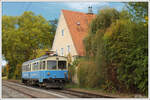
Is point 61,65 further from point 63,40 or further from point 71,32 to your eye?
point 63,40

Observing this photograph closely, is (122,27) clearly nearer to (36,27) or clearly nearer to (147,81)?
(147,81)

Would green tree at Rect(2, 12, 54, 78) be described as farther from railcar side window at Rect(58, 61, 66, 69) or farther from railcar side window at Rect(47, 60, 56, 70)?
railcar side window at Rect(47, 60, 56, 70)

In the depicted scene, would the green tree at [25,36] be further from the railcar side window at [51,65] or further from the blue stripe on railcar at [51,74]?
the railcar side window at [51,65]

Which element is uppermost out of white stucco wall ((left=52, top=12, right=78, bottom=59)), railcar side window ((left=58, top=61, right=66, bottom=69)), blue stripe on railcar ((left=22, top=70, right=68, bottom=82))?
white stucco wall ((left=52, top=12, right=78, bottom=59))

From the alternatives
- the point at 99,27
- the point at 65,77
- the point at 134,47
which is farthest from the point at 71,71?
the point at 134,47

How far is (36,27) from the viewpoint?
105 feet

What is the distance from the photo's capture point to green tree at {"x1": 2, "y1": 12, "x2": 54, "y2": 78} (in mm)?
30750

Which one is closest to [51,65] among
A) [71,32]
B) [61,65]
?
[61,65]

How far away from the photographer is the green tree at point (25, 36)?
30.8m

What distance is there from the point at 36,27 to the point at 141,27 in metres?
22.2

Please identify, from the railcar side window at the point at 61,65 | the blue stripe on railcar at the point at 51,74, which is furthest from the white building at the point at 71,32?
the blue stripe on railcar at the point at 51,74

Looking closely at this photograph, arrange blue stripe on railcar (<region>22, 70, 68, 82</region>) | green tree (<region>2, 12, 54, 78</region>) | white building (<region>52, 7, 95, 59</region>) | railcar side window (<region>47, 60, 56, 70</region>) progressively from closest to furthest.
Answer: blue stripe on railcar (<region>22, 70, 68, 82</region>) → railcar side window (<region>47, 60, 56, 70</region>) → white building (<region>52, 7, 95, 59</region>) → green tree (<region>2, 12, 54, 78</region>)

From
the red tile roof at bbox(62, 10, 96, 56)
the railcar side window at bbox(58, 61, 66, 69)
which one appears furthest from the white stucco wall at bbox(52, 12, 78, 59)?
the railcar side window at bbox(58, 61, 66, 69)

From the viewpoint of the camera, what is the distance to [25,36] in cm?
3166
